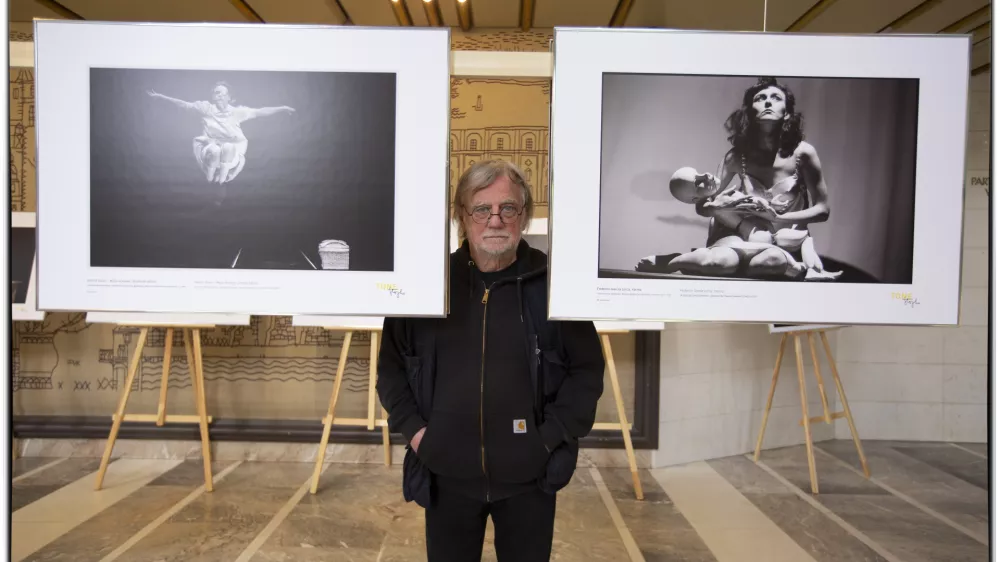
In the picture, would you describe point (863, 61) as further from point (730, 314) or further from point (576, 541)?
point (576, 541)

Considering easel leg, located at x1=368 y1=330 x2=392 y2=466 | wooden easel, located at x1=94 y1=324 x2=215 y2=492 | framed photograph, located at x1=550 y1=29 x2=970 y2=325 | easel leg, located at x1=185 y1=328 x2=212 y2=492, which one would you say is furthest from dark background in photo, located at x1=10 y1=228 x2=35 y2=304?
framed photograph, located at x1=550 y1=29 x2=970 y2=325

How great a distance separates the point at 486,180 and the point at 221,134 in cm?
50

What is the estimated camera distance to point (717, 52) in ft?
3.37

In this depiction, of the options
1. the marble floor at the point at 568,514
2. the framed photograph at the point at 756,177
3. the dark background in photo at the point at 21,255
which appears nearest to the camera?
the framed photograph at the point at 756,177

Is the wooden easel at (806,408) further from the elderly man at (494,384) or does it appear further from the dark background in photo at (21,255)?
the dark background in photo at (21,255)

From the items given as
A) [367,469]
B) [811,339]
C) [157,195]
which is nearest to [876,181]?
[157,195]

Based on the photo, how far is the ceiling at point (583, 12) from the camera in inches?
128

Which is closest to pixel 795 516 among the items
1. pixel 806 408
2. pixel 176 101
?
pixel 806 408

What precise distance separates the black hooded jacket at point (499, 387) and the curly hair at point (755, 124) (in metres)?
0.48

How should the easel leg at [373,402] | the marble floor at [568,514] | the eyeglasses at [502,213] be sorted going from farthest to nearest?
the easel leg at [373,402] → the marble floor at [568,514] → the eyeglasses at [502,213]

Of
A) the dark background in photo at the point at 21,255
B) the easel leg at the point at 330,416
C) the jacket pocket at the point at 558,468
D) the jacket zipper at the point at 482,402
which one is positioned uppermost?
the dark background in photo at the point at 21,255

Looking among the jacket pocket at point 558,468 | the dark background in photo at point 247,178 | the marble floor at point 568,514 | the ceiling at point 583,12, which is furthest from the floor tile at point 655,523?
the ceiling at point 583,12

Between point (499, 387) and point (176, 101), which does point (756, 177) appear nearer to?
point (499, 387)

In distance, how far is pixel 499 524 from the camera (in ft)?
4.56
